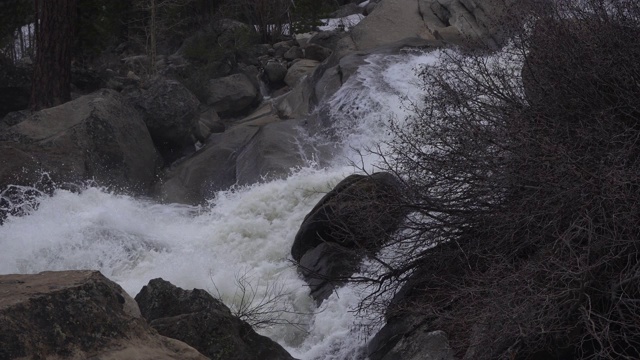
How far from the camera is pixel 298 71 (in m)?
19.1

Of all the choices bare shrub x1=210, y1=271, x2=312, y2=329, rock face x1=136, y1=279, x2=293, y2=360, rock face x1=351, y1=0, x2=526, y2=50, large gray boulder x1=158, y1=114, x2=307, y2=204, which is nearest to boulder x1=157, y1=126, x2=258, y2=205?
large gray boulder x1=158, y1=114, x2=307, y2=204

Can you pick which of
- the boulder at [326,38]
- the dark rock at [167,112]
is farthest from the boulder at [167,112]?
the boulder at [326,38]

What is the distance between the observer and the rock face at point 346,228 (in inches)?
267

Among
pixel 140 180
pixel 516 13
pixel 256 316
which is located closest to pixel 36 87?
pixel 140 180

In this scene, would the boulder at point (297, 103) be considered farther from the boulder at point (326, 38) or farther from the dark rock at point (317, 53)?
the boulder at point (326, 38)

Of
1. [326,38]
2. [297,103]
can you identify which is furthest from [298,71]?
[297,103]

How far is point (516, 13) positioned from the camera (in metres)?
7.86

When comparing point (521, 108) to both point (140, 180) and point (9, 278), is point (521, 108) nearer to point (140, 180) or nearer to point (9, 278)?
point (9, 278)

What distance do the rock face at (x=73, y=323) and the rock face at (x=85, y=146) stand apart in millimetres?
6793

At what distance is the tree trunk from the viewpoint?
49.4 ft

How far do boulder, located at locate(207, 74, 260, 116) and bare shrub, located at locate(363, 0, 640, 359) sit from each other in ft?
33.6

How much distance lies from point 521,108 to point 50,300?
3.78 meters

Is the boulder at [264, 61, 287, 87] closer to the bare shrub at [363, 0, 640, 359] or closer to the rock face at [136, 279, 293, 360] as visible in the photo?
the bare shrub at [363, 0, 640, 359]

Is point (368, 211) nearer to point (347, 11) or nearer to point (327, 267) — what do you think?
point (327, 267)
